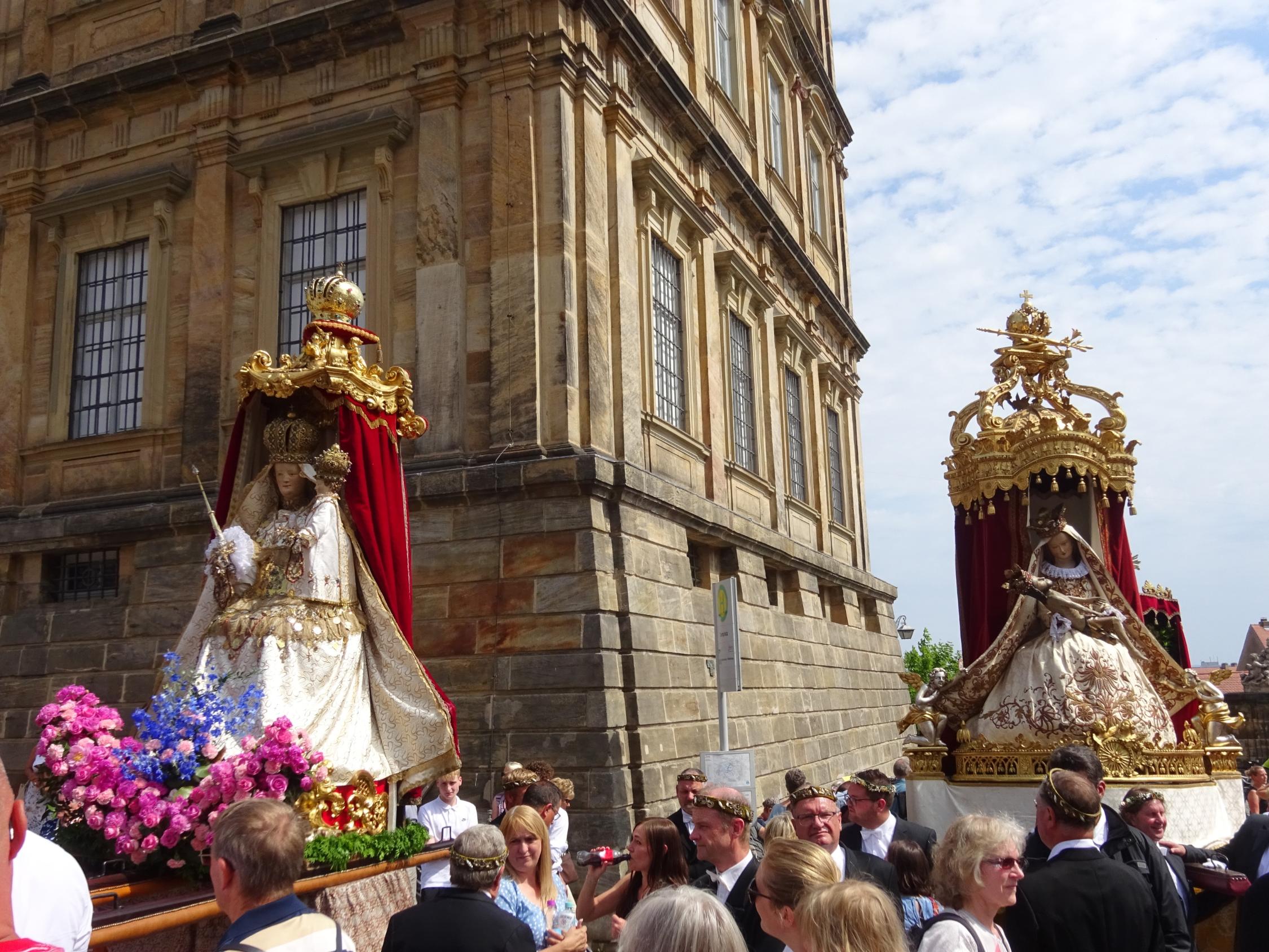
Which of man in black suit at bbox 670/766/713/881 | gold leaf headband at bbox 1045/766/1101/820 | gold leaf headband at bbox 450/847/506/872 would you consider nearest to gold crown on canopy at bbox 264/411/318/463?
man in black suit at bbox 670/766/713/881

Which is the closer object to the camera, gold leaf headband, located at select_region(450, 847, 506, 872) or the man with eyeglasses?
gold leaf headband, located at select_region(450, 847, 506, 872)

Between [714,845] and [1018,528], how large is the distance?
5.84 meters

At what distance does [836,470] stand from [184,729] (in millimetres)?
19858

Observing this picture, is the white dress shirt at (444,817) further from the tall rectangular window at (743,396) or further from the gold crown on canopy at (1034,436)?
the tall rectangular window at (743,396)

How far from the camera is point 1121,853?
4699mm

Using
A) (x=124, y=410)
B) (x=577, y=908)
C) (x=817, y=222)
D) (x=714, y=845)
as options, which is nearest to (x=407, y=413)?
(x=577, y=908)

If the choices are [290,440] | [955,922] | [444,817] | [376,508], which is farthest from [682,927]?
[444,817]

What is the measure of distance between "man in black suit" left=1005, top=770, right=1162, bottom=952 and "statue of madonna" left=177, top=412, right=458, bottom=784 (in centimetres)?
370

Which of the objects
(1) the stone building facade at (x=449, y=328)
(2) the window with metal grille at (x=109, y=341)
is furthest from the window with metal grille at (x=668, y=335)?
(2) the window with metal grille at (x=109, y=341)

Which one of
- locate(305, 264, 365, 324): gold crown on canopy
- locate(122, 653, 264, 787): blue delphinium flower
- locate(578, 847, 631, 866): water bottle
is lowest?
locate(578, 847, 631, 866): water bottle

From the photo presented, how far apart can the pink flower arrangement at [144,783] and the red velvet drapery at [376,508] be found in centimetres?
174

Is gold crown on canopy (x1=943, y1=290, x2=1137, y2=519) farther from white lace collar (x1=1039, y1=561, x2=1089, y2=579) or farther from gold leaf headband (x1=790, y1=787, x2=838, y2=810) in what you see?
gold leaf headband (x1=790, y1=787, x2=838, y2=810)

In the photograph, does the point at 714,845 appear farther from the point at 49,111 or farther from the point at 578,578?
the point at 49,111

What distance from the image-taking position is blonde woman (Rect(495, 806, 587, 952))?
497 cm
